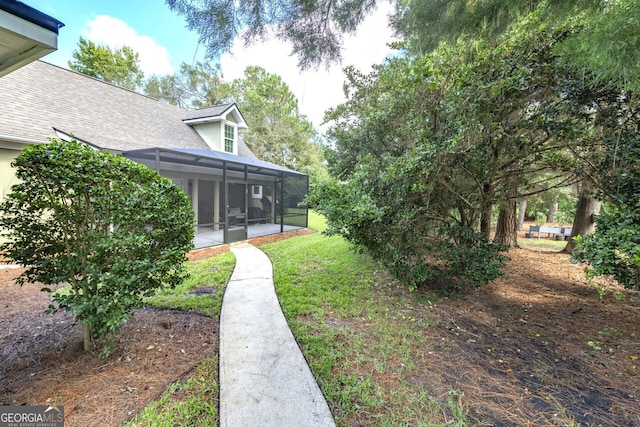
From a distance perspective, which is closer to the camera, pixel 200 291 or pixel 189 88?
pixel 200 291

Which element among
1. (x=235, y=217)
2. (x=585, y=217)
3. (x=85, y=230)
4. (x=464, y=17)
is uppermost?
(x=464, y=17)

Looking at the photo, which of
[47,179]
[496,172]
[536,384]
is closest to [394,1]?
[496,172]

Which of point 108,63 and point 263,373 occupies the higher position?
point 108,63

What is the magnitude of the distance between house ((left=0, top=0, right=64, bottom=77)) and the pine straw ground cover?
8.57 feet

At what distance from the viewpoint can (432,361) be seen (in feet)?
8.82

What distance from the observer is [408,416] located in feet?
6.50

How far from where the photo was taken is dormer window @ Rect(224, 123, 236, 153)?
1178 cm

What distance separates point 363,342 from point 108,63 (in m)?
26.2

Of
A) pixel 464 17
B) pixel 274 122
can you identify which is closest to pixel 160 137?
pixel 464 17

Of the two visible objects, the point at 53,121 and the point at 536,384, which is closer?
the point at 536,384

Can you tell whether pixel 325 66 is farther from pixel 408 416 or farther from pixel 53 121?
pixel 53 121

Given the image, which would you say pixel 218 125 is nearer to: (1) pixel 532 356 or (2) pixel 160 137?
(2) pixel 160 137

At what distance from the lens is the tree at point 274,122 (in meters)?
22.5

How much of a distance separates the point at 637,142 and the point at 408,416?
3.58 metres
